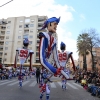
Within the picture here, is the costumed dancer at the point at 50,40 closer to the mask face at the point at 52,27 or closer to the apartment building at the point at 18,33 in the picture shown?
the mask face at the point at 52,27

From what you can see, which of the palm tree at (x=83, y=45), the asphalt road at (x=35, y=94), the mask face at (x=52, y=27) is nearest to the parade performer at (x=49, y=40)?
the mask face at (x=52, y=27)

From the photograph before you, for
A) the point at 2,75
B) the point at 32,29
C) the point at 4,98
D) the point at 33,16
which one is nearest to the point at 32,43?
the point at 32,29

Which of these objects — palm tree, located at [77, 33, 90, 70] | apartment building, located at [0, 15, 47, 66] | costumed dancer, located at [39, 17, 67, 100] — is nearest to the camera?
costumed dancer, located at [39, 17, 67, 100]

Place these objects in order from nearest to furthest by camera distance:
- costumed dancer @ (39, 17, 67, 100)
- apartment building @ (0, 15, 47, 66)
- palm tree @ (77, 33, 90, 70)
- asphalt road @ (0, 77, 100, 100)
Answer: costumed dancer @ (39, 17, 67, 100)
asphalt road @ (0, 77, 100, 100)
palm tree @ (77, 33, 90, 70)
apartment building @ (0, 15, 47, 66)

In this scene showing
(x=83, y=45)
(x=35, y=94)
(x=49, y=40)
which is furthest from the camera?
(x=83, y=45)

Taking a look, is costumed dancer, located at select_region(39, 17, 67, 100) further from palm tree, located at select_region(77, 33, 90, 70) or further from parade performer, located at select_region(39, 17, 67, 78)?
palm tree, located at select_region(77, 33, 90, 70)

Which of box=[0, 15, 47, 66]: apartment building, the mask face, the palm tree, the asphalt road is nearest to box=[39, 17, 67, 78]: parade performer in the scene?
the mask face

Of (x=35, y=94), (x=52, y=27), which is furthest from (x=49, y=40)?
(x=35, y=94)

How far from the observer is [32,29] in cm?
7075

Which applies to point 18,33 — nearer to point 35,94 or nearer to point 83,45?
point 83,45

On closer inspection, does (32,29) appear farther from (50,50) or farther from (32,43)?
(50,50)

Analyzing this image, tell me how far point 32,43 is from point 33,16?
1192 cm

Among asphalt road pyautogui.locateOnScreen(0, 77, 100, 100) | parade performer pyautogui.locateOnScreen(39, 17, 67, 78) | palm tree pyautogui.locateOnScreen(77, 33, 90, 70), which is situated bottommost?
asphalt road pyautogui.locateOnScreen(0, 77, 100, 100)

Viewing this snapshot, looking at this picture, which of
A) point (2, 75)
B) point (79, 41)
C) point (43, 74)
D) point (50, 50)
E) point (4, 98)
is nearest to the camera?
point (50, 50)
